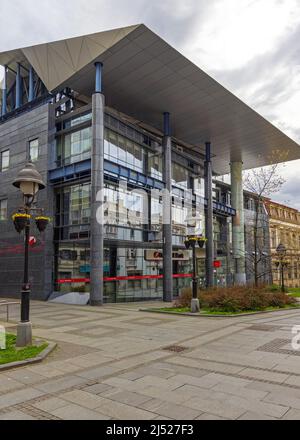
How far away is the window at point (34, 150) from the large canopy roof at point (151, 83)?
449 cm

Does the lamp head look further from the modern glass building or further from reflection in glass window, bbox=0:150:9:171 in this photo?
reflection in glass window, bbox=0:150:9:171

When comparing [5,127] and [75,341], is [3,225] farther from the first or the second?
[75,341]

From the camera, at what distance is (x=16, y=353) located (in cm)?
953

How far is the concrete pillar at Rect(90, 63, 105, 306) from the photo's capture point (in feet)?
81.8

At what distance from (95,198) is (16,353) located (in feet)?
54.9

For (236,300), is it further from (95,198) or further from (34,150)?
(34,150)

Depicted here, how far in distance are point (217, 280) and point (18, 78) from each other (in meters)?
29.9

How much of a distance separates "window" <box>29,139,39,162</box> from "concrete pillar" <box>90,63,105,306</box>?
23.0ft

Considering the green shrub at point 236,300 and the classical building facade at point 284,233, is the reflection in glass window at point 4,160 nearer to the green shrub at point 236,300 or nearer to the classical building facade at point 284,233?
the green shrub at point 236,300

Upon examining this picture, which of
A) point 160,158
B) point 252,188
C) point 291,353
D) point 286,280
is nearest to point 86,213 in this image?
point 160,158

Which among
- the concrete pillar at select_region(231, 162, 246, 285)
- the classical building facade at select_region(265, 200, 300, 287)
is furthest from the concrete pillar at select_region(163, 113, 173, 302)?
the classical building facade at select_region(265, 200, 300, 287)

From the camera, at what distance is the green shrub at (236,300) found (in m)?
19.1

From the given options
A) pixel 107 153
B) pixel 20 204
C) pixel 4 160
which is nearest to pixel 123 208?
pixel 107 153

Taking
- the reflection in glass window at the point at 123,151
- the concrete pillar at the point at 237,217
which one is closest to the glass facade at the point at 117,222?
the reflection in glass window at the point at 123,151
